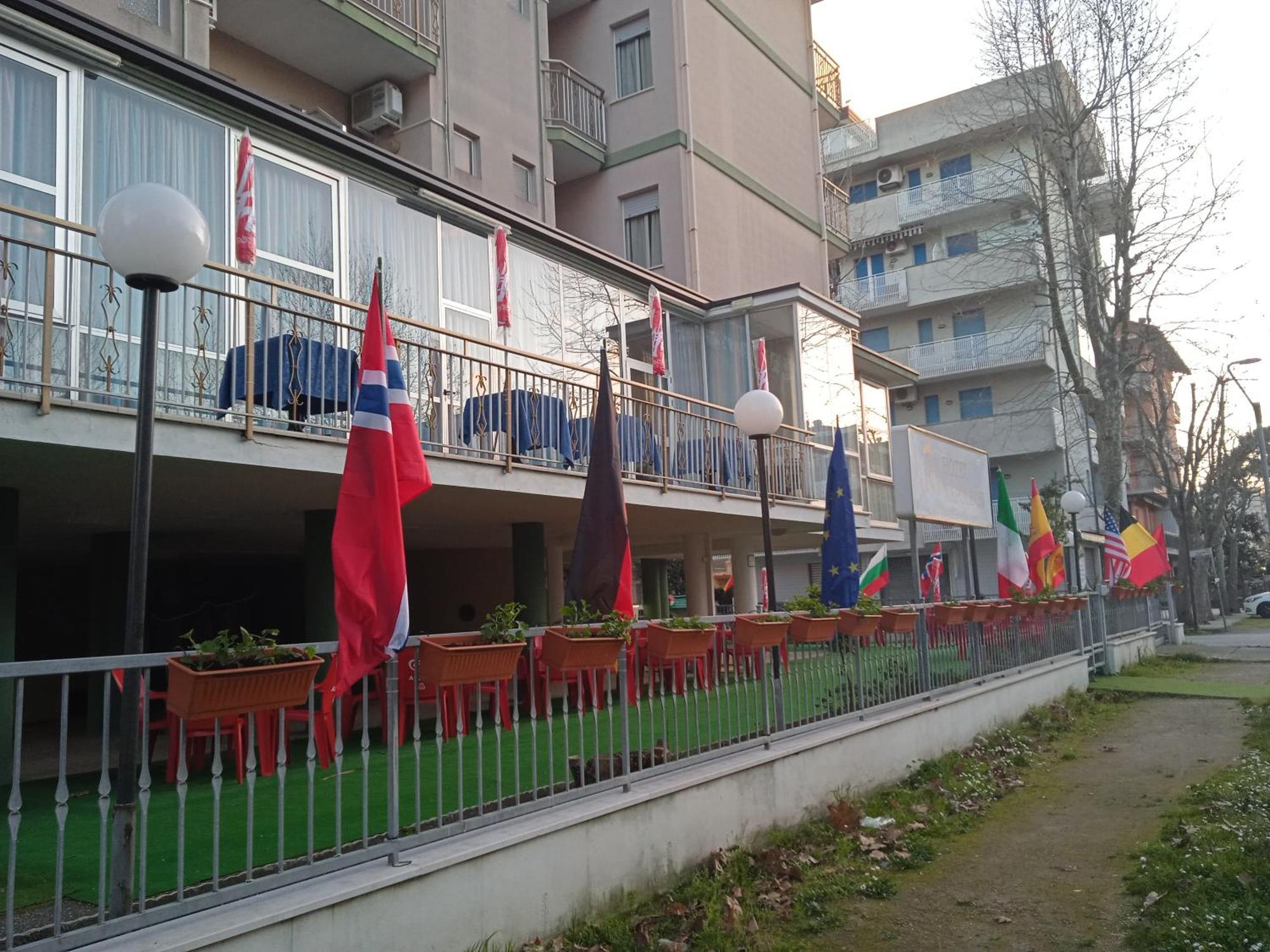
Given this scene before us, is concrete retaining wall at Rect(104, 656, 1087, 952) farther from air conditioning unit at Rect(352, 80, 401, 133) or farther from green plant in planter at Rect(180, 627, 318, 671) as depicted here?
air conditioning unit at Rect(352, 80, 401, 133)

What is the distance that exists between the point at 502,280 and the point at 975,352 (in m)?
29.0

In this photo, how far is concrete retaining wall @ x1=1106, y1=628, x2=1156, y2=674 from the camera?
1911cm

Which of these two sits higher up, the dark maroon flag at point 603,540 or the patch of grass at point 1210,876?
the dark maroon flag at point 603,540

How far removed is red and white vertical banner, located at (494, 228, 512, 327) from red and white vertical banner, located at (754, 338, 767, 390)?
16.2 ft

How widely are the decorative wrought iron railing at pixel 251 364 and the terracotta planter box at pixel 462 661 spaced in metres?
3.09

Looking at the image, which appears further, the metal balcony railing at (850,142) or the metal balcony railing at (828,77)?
the metal balcony railing at (850,142)

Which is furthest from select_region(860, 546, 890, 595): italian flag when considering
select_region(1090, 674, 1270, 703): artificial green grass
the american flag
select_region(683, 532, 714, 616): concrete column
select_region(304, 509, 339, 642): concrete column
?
select_region(304, 509, 339, 642): concrete column

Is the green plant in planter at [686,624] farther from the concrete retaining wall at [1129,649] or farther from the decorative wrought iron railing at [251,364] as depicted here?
the concrete retaining wall at [1129,649]

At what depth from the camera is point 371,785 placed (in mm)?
7016

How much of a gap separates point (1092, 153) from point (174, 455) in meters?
23.0

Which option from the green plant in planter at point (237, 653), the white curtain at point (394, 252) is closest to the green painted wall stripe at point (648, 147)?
the white curtain at point (394, 252)

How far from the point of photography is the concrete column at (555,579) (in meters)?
16.3

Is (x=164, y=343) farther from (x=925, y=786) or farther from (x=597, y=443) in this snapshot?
(x=925, y=786)

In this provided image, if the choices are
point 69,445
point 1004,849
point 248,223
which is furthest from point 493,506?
point 1004,849
